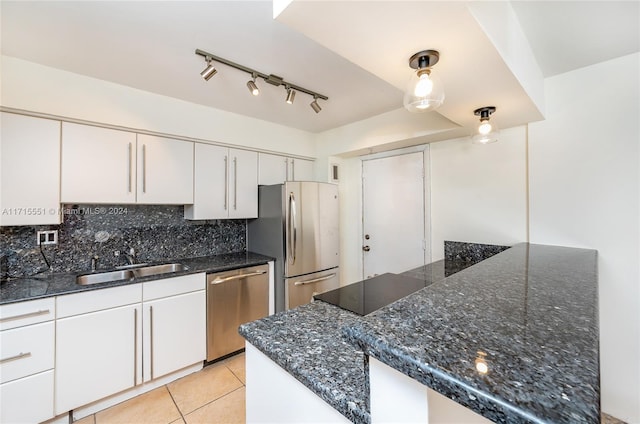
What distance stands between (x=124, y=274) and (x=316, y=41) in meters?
2.50

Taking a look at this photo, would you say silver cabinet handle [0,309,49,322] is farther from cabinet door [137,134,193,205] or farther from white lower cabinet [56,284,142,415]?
cabinet door [137,134,193,205]

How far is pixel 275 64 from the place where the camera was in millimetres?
1814

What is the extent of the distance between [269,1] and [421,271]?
6.54 feet

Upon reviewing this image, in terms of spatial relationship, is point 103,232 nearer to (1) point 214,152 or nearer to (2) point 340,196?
(1) point 214,152

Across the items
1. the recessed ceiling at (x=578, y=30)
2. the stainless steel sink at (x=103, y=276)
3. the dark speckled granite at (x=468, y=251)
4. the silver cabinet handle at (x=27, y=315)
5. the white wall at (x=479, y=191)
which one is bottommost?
the silver cabinet handle at (x=27, y=315)

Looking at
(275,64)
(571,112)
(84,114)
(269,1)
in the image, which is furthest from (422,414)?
(84,114)

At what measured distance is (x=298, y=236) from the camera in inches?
109

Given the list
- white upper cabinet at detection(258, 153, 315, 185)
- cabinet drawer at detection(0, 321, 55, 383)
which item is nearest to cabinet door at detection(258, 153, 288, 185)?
white upper cabinet at detection(258, 153, 315, 185)

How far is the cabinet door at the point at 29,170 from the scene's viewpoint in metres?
1.72

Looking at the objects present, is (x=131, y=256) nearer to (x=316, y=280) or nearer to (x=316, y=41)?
(x=316, y=280)

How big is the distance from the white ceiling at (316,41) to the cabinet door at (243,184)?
2.57 ft

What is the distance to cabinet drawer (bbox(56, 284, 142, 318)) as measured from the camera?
5.57 ft

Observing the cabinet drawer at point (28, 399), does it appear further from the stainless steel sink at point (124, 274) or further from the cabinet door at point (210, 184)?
the cabinet door at point (210, 184)

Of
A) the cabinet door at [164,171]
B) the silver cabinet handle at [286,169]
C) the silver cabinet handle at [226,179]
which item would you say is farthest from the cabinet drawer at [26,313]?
the silver cabinet handle at [286,169]
